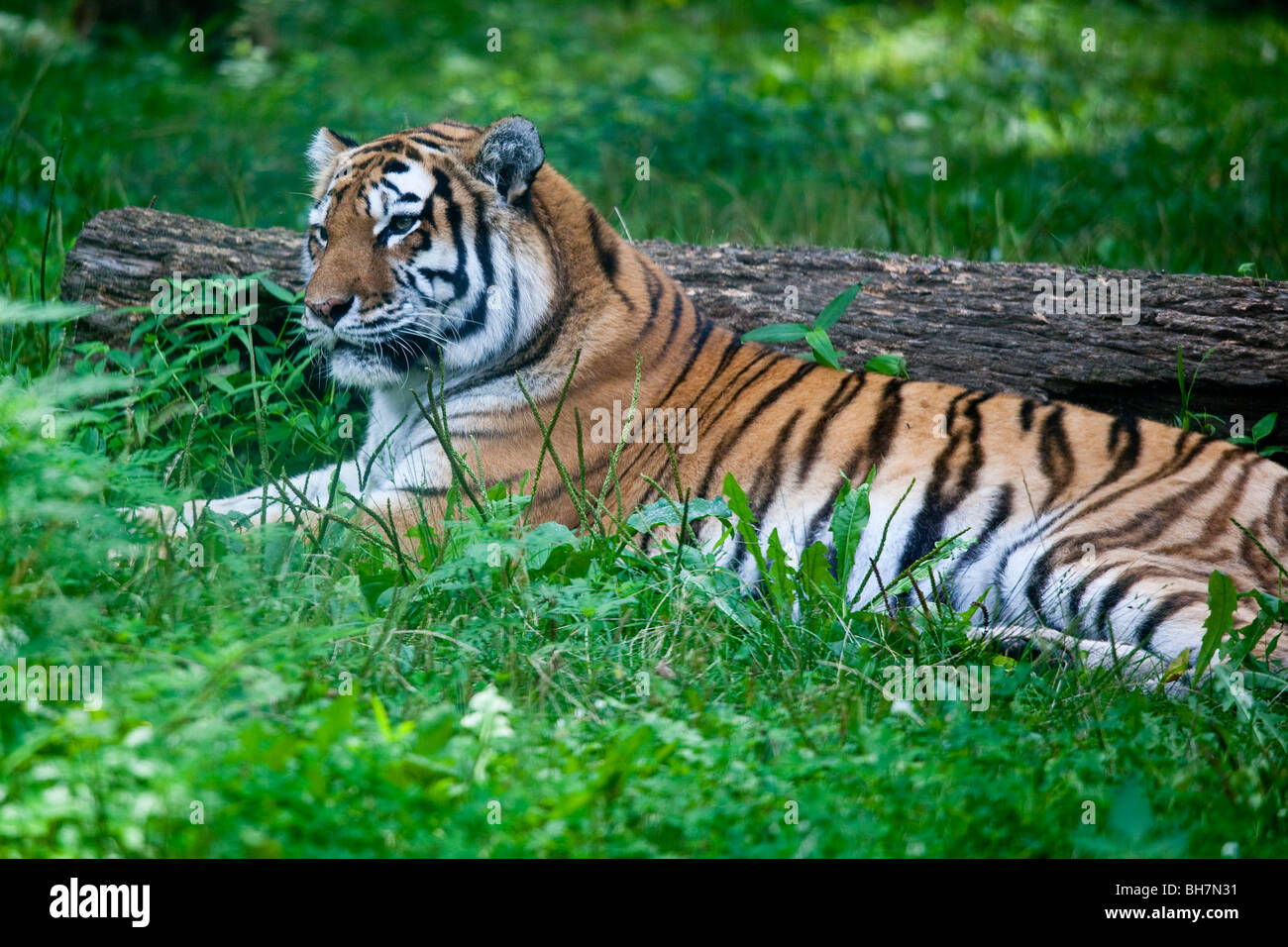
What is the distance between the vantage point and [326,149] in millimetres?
4105

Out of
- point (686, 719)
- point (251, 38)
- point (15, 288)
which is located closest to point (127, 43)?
point (251, 38)

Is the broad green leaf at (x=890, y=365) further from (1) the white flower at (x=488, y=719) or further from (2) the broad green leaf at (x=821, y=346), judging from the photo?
(1) the white flower at (x=488, y=719)

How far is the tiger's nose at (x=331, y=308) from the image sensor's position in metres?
3.61

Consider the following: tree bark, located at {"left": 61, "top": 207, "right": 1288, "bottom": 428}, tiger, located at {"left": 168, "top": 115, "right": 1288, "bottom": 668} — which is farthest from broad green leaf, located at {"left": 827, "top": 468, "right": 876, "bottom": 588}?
tree bark, located at {"left": 61, "top": 207, "right": 1288, "bottom": 428}

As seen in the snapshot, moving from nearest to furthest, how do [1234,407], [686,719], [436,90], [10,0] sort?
1. [686,719]
2. [1234,407]
3. [436,90]
4. [10,0]

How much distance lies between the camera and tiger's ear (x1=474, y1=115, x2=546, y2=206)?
3.71 metres

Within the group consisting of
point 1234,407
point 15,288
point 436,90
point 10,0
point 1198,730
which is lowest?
point 1198,730

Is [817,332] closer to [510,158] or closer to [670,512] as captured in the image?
[670,512]

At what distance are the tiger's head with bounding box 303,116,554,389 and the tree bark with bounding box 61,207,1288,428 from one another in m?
0.77

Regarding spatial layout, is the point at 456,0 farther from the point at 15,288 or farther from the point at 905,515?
the point at 905,515

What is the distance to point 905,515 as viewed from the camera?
11.5 ft

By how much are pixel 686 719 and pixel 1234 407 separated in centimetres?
280

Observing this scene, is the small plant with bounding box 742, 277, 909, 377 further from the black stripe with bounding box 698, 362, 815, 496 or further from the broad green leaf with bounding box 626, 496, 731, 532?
the broad green leaf with bounding box 626, 496, 731, 532

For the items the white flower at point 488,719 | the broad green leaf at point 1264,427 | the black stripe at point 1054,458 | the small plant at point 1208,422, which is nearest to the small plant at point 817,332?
the black stripe at point 1054,458
